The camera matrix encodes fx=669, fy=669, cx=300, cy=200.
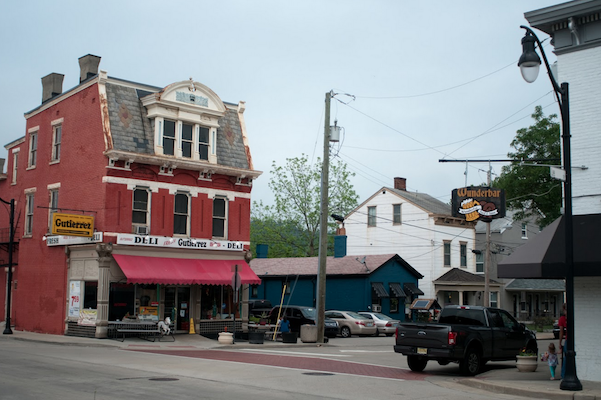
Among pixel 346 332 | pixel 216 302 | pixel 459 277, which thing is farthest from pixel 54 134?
pixel 459 277

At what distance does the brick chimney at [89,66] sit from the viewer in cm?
3303

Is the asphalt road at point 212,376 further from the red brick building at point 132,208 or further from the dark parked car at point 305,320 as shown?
the dark parked car at point 305,320

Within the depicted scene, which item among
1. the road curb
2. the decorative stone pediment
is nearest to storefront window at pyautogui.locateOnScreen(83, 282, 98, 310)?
the decorative stone pediment

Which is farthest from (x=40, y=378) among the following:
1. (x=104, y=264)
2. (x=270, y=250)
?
(x=270, y=250)

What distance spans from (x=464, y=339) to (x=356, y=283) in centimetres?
2791

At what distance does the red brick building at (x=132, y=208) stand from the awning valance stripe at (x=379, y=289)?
14.1 metres

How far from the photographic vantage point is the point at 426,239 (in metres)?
51.2

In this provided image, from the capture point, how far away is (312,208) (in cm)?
6041

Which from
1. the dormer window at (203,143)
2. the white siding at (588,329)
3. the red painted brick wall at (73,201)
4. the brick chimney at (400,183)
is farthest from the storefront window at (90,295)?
the brick chimney at (400,183)

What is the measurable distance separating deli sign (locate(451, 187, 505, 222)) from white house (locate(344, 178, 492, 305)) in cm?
1431

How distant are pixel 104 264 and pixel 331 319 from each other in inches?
532

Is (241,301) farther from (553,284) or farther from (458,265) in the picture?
(553,284)

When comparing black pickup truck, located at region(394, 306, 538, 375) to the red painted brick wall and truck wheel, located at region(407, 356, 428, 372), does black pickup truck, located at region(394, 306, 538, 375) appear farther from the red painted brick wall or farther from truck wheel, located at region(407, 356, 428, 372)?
the red painted brick wall

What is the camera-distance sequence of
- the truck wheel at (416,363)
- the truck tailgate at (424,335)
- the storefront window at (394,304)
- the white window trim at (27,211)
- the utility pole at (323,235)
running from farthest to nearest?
the storefront window at (394,304) < the white window trim at (27,211) < the utility pole at (323,235) < the truck wheel at (416,363) < the truck tailgate at (424,335)
